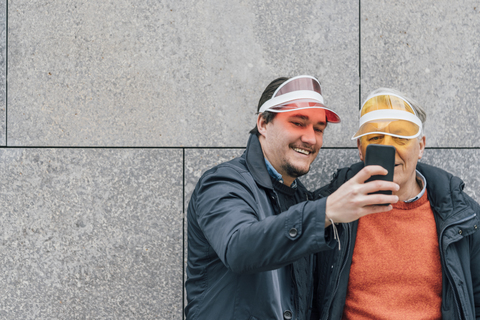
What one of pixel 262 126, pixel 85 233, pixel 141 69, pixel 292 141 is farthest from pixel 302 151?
pixel 85 233

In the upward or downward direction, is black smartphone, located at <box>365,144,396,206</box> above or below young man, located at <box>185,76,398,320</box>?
above

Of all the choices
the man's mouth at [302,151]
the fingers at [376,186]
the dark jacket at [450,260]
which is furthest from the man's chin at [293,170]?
the fingers at [376,186]

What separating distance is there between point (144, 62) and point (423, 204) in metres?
2.55

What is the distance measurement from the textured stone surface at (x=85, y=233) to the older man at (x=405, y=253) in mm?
1556

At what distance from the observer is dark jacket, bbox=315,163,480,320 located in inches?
92.8

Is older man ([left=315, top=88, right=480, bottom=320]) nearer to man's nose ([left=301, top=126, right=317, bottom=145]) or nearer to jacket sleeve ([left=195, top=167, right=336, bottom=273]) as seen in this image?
man's nose ([left=301, top=126, right=317, bottom=145])

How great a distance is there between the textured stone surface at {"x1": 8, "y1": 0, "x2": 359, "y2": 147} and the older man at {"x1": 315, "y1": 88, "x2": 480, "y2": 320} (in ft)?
4.07

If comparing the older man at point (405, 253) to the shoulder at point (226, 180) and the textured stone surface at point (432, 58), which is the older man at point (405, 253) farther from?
the textured stone surface at point (432, 58)

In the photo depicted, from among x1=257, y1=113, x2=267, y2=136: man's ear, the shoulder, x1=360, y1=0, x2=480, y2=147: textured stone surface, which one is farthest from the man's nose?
x1=360, y1=0, x2=480, y2=147: textured stone surface

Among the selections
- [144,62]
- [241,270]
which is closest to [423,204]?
[241,270]

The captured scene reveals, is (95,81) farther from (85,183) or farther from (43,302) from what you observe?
(43,302)

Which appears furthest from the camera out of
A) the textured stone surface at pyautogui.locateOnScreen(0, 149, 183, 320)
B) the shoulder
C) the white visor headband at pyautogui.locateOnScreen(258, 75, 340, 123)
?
the textured stone surface at pyautogui.locateOnScreen(0, 149, 183, 320)

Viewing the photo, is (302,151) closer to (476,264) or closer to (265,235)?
(265,235)

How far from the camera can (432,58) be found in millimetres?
3510
